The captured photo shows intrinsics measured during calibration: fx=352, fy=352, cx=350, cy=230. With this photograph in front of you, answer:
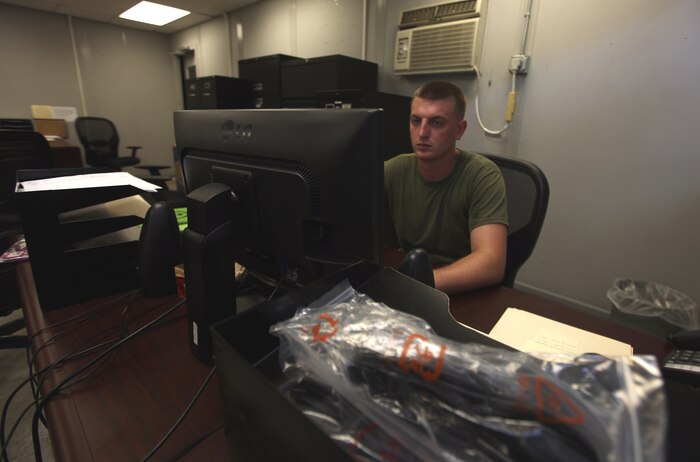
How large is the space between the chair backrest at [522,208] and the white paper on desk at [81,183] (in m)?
1.17

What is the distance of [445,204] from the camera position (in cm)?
139

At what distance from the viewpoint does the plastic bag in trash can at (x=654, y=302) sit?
5.92 feet

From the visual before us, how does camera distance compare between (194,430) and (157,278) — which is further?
(157,278)

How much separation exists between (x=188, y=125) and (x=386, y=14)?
2651 mm

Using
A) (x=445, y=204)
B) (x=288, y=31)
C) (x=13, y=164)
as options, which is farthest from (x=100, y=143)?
(x=445, y=204)

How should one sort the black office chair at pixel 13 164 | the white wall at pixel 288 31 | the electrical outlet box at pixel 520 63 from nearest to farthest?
1. the black office chair at pixel 13 164
2. the electrical outlet box at pixel 520 63
3. the white wall at pixel 288 31

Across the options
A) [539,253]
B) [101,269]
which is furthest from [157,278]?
[539,253]

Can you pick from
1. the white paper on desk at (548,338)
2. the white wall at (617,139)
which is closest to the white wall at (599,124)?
the white wall at (617,139)

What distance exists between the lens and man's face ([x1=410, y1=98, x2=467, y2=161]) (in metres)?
1.38

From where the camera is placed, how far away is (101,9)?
444 centimetres

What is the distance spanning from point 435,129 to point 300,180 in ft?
3.13

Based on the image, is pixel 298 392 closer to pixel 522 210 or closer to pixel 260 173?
pixel 260 173

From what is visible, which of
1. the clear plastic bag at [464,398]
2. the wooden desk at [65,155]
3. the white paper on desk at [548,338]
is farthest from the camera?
the wooden desk at [65,155]

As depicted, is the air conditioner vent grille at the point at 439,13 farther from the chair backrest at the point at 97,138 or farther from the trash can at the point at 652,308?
the chair backrest at the point at 97,138
